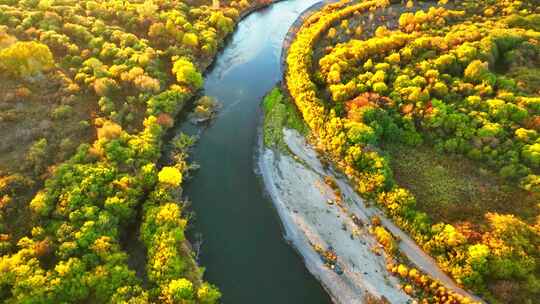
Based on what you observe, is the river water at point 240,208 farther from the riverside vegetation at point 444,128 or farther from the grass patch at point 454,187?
the grass patch at point 454,187

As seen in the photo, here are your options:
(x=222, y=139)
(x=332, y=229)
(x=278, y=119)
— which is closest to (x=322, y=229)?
(x=332, y=229)

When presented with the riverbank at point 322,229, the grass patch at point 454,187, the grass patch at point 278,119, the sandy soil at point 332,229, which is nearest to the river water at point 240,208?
the riverbank at point 322,229

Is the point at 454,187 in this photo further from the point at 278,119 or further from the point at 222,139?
the point at 222,139

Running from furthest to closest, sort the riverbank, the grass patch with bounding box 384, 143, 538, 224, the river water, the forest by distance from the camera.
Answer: the grass patch with bounding box 384, 143, 538, 224, the river water, the riverbank, the forest

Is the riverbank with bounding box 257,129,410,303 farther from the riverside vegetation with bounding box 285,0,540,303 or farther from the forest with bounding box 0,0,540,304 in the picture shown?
the riverside vegetation with bounding box 285,0,540,303

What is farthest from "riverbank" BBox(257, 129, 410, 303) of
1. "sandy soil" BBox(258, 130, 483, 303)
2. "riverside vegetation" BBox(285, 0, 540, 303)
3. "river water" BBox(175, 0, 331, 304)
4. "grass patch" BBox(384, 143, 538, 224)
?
"grass patch" BBox(384, 143, 538, 224)

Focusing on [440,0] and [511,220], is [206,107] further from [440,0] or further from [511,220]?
[440,0]

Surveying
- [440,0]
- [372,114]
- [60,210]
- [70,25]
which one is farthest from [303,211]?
[440,0]
